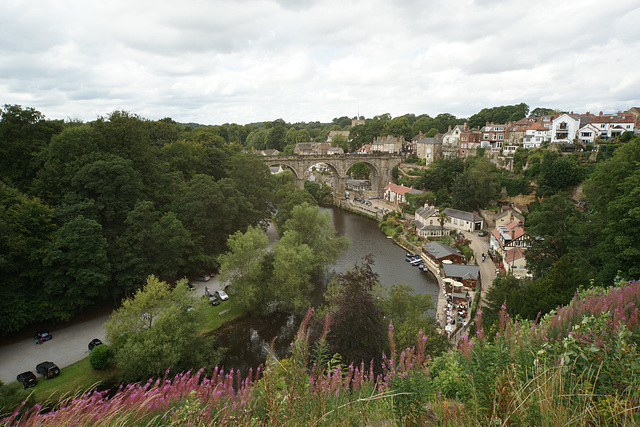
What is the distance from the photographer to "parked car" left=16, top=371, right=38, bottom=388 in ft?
44.4

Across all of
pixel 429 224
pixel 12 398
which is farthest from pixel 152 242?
pixel 429 224

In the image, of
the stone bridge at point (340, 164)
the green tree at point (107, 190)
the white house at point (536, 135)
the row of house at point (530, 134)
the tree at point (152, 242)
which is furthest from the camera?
the stone bridge at point (340, 164)

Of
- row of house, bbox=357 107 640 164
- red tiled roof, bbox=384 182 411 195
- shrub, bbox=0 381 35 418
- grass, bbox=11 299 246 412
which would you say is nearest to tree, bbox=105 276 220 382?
grass, bbox=11 299 246 412

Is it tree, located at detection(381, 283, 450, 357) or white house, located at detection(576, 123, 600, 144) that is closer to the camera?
tree, located at detection(381, 283, 450, 357)

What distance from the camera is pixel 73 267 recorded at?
56.3 feet

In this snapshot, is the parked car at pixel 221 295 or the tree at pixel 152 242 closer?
the tree at pixel 152 242

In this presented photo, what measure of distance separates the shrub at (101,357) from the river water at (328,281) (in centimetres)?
453

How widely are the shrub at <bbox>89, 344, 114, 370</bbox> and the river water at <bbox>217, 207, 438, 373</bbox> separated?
4.53 meters

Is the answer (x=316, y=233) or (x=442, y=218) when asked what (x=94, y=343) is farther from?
(x=442, y=218)

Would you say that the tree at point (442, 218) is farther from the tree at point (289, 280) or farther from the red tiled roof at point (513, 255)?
the tree at point (289, 280)

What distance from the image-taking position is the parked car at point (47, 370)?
14227 mm

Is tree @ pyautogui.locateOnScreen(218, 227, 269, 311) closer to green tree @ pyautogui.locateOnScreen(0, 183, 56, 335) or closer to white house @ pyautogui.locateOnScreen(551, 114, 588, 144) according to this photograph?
green tree @ pyautogui.locateOnScreen(0, 183, 56, 335)

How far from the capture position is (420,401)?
3846 millimetres

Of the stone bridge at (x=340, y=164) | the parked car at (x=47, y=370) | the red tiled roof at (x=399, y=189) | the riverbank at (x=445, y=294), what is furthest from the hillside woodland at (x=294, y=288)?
the stone bridge at (x=340, y=164)
